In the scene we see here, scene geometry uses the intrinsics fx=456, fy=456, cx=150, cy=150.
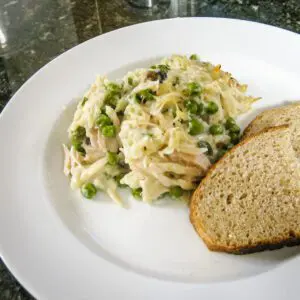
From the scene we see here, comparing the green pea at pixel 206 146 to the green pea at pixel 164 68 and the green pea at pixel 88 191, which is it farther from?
the green pea at pixel 88 191

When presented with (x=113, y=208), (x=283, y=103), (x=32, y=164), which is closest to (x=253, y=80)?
(x=283, y=103)

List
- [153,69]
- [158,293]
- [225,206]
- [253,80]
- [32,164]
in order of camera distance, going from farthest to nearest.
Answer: [253,80] < [153,69] < [32,164] < [225,206] < [158,293]

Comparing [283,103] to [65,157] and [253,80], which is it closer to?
[253,80]

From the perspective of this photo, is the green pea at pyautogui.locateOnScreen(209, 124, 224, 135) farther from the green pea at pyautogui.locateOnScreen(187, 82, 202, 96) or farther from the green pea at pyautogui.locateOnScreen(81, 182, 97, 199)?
the green pea at pyautogui.locateOnScreen(81, 182, 97, 199)

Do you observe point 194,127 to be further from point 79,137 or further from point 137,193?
point 79,137

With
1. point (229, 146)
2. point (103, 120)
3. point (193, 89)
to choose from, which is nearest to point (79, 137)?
point (103, 120)

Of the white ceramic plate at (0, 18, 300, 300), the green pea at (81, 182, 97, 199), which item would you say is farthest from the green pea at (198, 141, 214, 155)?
the green pea at (81, 182, 97, 199)
